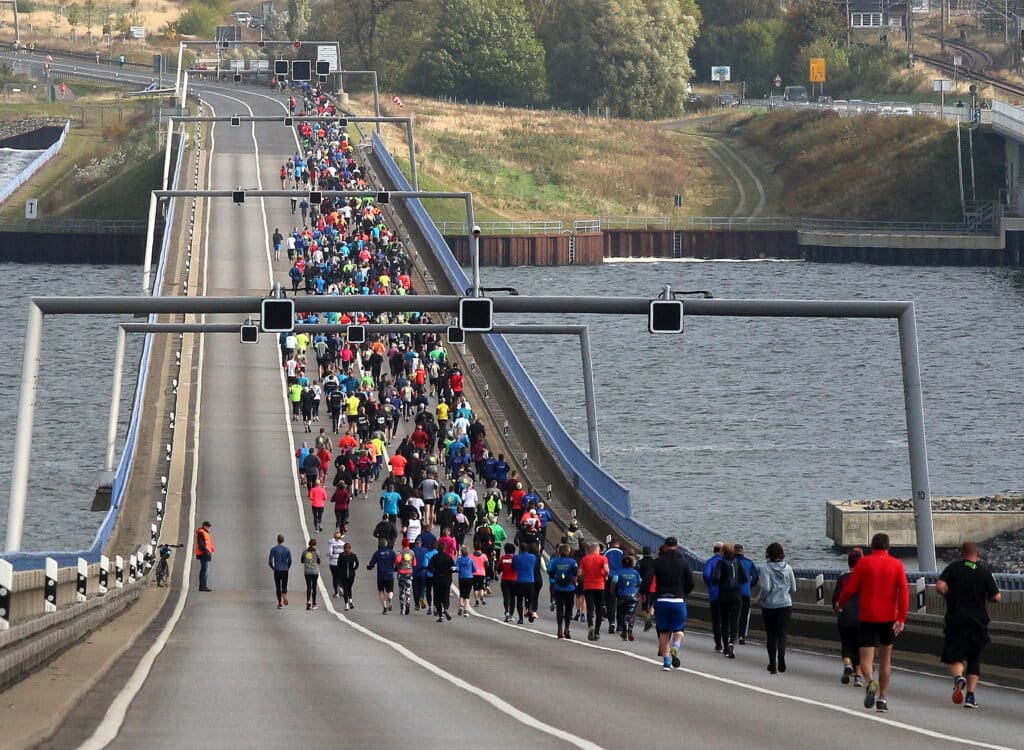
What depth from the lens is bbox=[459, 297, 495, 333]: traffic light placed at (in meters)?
31.4

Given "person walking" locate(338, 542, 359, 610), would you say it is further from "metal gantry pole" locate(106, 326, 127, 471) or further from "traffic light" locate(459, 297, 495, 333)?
"metal gantry pole" locate(106, 326, 127, 471)

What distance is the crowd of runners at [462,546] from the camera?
18.3 metres

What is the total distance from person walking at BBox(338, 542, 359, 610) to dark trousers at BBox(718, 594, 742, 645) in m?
9.69

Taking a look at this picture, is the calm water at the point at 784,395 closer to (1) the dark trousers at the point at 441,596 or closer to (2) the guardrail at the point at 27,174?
(1) the dark trousers at the point at 441,596

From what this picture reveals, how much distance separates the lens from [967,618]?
59.2ft

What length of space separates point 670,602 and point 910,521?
3525 centimetres

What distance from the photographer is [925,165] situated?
478 feet

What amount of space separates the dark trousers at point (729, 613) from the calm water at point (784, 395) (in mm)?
33770

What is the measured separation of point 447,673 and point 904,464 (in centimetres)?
5442

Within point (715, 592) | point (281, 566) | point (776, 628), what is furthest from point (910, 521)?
point (776, 628)

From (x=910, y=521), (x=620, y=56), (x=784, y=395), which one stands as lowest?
(x=910, y=521)

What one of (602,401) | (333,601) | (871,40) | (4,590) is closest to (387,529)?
(333,601)

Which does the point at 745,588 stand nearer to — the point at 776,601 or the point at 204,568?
the point at 776,601

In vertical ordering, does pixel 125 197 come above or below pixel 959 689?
above
